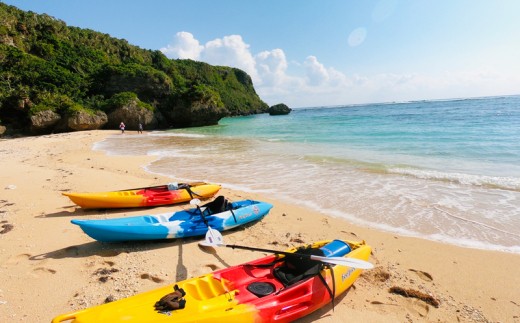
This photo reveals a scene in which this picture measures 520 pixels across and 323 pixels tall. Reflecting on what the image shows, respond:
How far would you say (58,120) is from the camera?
2716cm

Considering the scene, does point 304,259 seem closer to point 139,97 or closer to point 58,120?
point 58,120

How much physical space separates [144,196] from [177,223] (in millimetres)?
2113

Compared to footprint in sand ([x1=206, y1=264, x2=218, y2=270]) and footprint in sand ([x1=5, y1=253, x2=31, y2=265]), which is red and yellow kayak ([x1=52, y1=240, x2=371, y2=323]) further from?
footprint in sand ([x1=5, y1=253, x2=31, y2=265])

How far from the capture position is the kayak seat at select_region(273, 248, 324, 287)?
3521 millimetres

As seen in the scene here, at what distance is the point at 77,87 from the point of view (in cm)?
3516

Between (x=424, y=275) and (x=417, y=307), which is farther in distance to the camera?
(x=424, y=275)

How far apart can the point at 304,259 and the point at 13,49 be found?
41.4 m

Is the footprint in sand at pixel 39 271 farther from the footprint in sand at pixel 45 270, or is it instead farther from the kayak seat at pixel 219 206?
the kayak seat at pixel 219 206

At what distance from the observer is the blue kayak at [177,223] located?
181 inches

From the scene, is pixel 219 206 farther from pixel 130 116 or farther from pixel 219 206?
pixel 130 116

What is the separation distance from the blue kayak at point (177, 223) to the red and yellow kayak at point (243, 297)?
179cm

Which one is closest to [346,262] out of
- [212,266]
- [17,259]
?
[212,266]

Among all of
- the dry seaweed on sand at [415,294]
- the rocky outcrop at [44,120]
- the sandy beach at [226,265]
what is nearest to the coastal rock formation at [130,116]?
the rocky outcrop at [44,120]

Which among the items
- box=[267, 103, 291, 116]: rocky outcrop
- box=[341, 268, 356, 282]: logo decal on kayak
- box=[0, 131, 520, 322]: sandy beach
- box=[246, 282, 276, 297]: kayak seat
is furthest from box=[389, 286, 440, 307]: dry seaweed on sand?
box=[267, 103, 291, 116]: rocky outcrop
